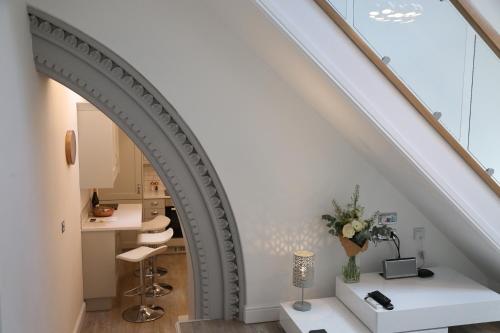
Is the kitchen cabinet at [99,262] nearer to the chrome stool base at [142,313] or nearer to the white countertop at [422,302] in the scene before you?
the chrome stool base at [142,313]

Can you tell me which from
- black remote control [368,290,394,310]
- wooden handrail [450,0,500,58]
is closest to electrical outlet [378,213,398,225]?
black remote control [368,290,394,310]

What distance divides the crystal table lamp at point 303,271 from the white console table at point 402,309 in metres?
0.16

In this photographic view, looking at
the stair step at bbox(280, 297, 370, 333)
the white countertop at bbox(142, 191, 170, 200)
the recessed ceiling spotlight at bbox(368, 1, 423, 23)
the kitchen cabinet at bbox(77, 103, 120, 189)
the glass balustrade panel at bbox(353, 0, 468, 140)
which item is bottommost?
the stair step at bbox(280, 297, 370, 333)

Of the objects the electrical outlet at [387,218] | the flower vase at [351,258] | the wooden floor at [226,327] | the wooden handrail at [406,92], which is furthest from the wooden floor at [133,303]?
the wooden handrail at [406,92]

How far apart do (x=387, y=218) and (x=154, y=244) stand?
2964 millimetres

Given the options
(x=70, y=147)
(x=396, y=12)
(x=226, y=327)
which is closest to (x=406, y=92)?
(x=396, y=12)

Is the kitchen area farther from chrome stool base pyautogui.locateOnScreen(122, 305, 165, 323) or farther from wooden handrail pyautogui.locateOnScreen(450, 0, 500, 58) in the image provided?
wooden handrail pyautogui.locateOnScreen(450, 0, 500, 58)

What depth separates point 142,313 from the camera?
5270 millimetres

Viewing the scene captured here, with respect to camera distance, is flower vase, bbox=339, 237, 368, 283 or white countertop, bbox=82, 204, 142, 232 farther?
white countertop, bbox=82, 204, 142, 232

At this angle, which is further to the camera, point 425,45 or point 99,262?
point 99,262

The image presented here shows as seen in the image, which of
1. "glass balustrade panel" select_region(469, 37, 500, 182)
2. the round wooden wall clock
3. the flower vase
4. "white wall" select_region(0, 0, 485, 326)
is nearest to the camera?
"glass balustrade panel" select_region(469, 37, 500, 182)

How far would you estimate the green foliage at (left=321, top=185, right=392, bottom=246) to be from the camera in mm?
3287

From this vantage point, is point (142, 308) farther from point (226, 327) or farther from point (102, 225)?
point (226, 327)

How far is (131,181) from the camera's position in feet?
23.0
